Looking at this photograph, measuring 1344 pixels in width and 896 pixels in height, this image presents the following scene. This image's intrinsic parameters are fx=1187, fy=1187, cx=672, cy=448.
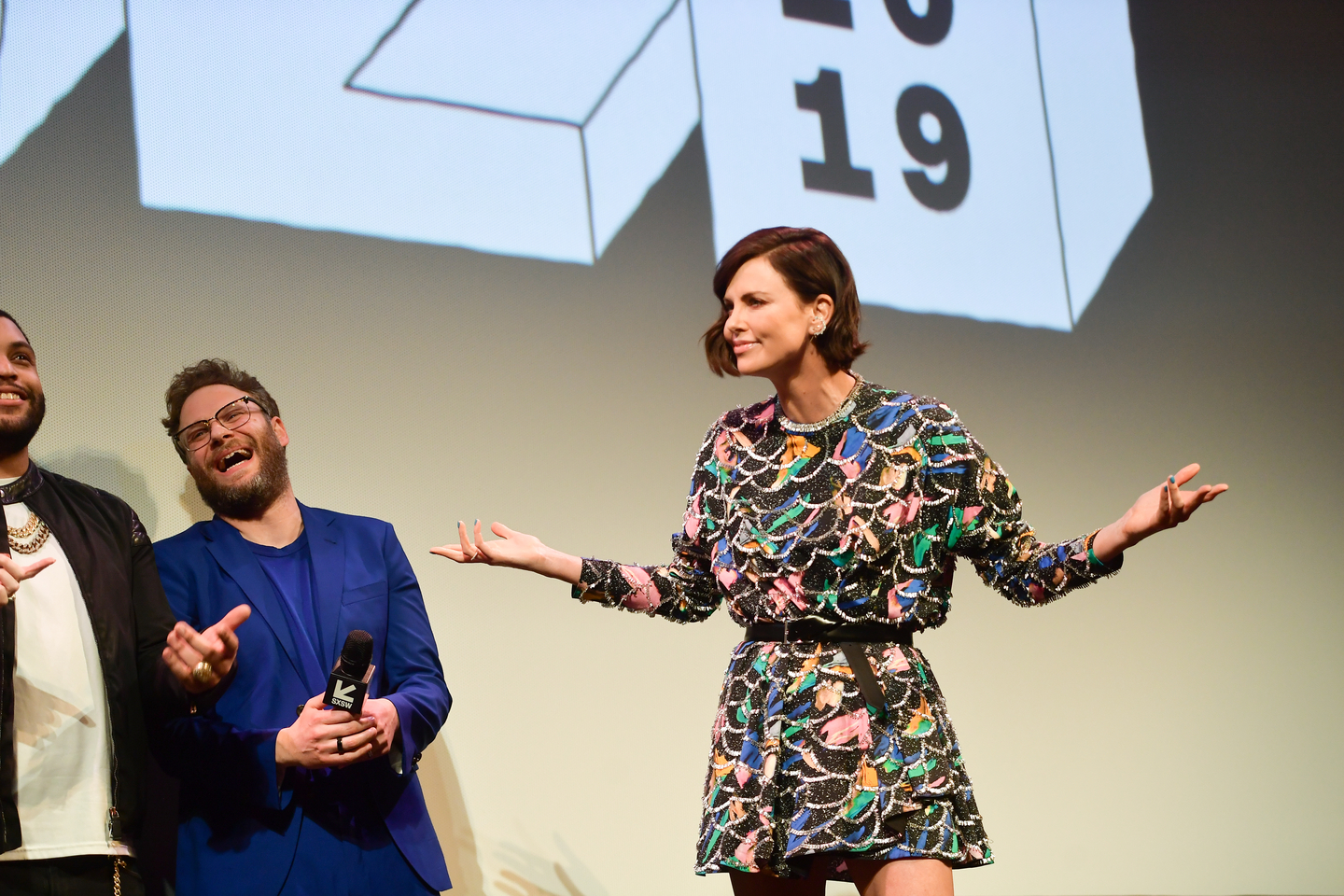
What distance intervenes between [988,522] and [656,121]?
1637 millimetres

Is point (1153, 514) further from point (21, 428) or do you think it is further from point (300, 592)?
point (21, 428)

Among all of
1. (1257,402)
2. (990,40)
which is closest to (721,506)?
(990,40)

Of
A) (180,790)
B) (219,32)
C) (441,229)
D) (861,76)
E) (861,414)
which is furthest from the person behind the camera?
(861,76)

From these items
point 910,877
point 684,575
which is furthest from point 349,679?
point 910,877

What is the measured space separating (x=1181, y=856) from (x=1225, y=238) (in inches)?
73.6

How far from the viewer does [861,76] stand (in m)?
3.32

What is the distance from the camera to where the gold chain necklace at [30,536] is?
1.92m

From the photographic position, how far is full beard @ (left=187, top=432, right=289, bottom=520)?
226cm

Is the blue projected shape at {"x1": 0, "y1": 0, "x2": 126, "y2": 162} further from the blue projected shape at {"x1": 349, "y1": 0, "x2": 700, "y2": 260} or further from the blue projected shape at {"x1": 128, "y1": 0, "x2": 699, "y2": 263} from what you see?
the blue projected shape at {"x1": 349, "y1": 0, "x2": 700, "y2": 260}

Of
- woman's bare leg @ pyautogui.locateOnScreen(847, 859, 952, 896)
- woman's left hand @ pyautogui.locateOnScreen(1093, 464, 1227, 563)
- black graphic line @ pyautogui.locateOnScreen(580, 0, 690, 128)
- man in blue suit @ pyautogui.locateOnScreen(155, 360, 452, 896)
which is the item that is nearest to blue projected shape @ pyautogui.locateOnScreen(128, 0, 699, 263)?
black graphic line @ pyautogui.locateOnScreen(580, 0, 690, 128)

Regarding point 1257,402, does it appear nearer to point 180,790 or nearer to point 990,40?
point 990,40

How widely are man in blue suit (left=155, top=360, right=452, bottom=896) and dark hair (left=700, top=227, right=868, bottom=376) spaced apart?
828 mm

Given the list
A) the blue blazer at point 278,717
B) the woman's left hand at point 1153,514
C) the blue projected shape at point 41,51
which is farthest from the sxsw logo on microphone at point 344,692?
the blue projected shape at point 41,51

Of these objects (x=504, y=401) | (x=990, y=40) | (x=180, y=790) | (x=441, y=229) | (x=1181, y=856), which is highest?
(x=990, y=40)
